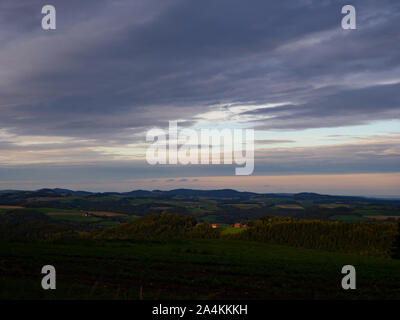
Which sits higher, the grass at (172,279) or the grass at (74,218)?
the grass at (172,279)

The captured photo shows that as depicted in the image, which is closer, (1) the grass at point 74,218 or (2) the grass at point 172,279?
(2) the grass at point 172,279

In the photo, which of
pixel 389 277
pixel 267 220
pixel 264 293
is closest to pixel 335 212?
pixel 267 220

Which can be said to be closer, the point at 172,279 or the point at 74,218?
the point at 172,279

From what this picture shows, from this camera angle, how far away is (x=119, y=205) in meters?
169

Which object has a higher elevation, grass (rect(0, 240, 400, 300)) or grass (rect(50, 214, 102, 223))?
grass (rect(0, 240, 400, 300))

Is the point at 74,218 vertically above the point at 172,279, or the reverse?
the point at 172,279

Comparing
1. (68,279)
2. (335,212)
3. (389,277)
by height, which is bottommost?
(335,212)

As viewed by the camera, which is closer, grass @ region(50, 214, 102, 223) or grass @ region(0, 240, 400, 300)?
grass @ region(0, 240, 400, 300)
